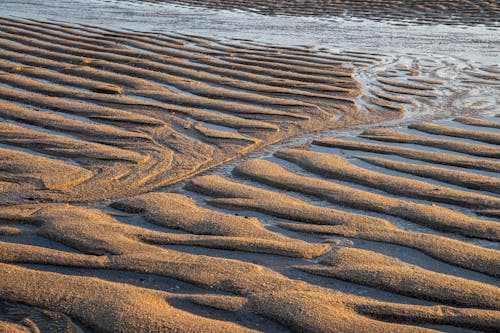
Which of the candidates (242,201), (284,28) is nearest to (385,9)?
(284,28)

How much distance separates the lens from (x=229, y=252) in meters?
2.31

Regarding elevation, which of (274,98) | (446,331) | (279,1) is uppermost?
(279,1)

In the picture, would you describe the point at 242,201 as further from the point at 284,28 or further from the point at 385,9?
the point at 385,9

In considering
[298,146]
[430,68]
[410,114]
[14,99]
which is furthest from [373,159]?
[430,68]

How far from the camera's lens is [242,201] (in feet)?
9.08

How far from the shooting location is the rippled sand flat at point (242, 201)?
1947mm

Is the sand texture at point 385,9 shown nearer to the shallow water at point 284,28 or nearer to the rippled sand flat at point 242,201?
the shallow water at point 284,28

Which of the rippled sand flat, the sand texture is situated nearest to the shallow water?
the sand texture

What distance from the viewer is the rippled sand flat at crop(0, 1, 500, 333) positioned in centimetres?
195

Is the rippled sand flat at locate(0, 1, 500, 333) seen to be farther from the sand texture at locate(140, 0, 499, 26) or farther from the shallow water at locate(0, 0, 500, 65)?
the sand texture at locate(140, 0, 499, 26)

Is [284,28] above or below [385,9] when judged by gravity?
below

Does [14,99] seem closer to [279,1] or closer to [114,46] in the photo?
[114,46]

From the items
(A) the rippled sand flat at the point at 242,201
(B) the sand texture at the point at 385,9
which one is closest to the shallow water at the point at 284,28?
(B) the sand texture at the point at 385,9

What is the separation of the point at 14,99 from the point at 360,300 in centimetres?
308
